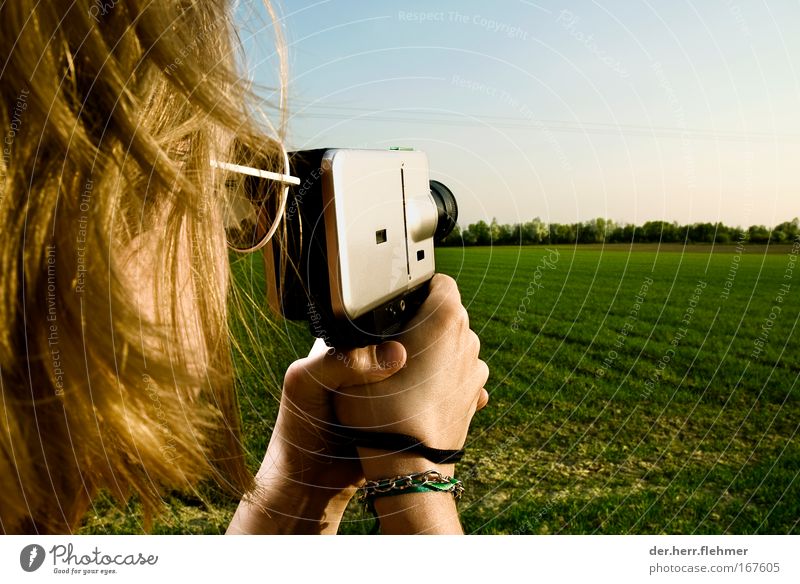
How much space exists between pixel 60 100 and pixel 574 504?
2.90 m

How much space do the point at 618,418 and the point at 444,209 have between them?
3.83 m

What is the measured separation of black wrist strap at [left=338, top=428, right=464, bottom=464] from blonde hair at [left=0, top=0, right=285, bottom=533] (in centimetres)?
29

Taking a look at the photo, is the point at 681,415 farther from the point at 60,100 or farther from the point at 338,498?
the point at 60,100

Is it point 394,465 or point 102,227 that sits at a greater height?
point 102,227

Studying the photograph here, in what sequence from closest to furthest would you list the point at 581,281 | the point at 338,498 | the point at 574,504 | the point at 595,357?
the point at 338,498 → the point at 574,504 → the point at 595,357 → the point at 581,281

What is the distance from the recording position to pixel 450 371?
0.91 m

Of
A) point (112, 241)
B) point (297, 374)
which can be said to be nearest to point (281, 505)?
point (297, 374)

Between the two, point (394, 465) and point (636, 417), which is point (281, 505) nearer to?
point (394, 465)

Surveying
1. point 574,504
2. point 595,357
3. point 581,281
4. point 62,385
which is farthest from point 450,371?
point 581,281

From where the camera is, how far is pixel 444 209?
1097mm

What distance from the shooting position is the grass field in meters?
2.77

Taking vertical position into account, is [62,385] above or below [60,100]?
below

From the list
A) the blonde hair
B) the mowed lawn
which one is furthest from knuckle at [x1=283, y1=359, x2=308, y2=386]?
the mowed lawn

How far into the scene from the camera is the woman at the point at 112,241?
458 millimetres
